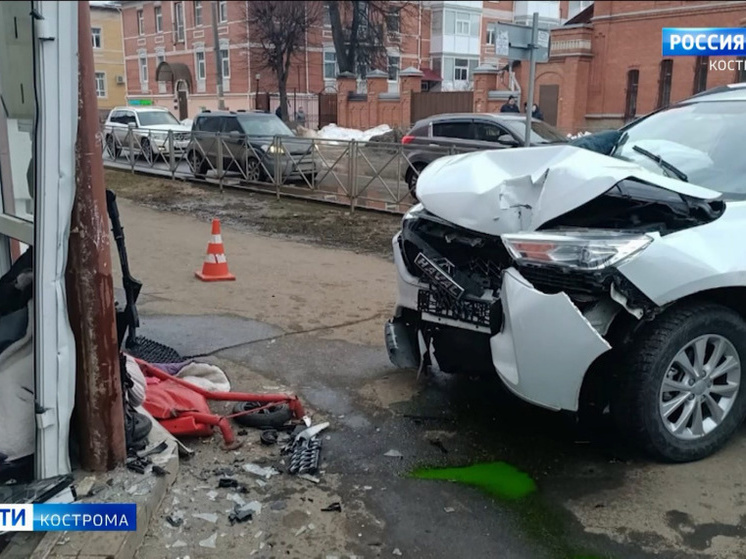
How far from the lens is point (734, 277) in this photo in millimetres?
3146

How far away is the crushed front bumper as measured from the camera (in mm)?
2934

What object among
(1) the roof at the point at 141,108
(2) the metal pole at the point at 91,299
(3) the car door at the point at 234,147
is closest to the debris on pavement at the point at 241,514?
(2) the metal pole at the point at 91,299

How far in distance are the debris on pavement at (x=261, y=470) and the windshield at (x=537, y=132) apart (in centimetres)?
927

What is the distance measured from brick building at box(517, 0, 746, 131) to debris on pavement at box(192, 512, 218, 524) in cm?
2849

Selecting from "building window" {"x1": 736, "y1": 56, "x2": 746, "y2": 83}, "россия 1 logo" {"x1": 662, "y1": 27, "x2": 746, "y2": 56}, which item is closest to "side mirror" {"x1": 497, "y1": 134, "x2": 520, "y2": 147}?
"россия 1 logo" {"x1": 662, "y1": 27, "x2": 746, "y2": 56}

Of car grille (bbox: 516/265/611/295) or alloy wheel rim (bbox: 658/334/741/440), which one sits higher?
car grille (bbox: 516/265/611/295)

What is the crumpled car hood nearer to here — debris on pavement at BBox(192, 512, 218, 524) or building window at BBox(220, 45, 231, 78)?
building window at BBox(220, 45, 231, 78)

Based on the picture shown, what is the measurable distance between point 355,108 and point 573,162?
98.6 ft

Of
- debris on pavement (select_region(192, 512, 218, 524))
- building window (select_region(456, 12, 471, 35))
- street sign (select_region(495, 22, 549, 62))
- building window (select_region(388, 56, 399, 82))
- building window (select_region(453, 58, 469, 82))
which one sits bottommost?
debris on pavement (select_region(192, 512, 218, 524))

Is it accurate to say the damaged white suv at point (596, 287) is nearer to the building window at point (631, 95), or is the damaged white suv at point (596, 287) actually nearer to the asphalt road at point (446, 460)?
the asphalt road at point (446, 460)

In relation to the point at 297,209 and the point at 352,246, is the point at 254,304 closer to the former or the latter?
the point at 352,246

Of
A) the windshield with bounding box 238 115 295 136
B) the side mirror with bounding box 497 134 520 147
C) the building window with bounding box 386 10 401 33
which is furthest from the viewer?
the windshield with bounding box 238 115 295 136

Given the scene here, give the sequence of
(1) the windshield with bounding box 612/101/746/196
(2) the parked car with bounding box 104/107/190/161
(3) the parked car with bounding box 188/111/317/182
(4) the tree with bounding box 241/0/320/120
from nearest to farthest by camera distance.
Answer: (4) the tree with bounding box 241/0/320/120, (1) the windshield with bounding box 612/101/746/196, (3) the parked car with bounding box 188/111/317/182, (2) the parked car with bounding box 104/107/190/161

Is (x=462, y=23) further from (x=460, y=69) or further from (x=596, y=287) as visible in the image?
(x=596, y=287)
